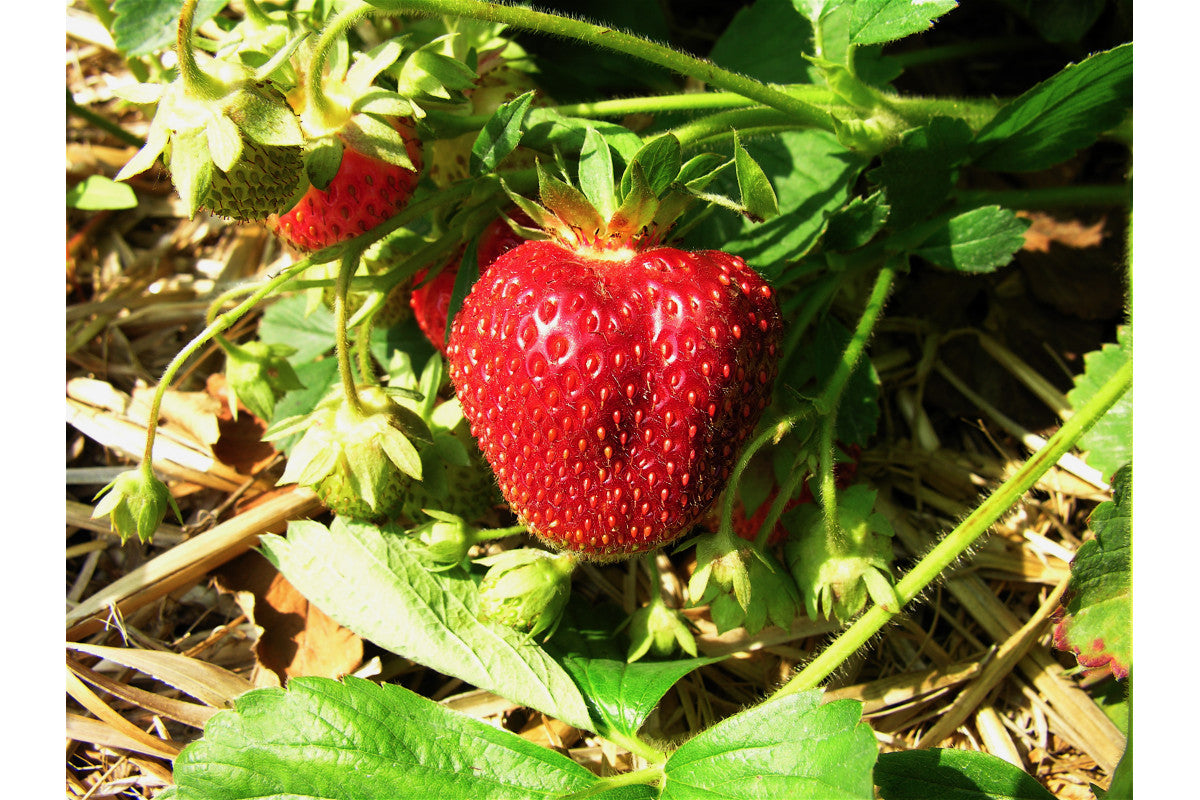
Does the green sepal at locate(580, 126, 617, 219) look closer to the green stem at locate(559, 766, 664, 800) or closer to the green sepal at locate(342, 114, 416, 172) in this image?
the green sepal at locate(342, 114, 416, 172)

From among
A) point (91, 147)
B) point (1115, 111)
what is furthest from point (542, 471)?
point (91, 147)

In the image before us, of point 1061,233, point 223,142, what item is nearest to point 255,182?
point 223,142

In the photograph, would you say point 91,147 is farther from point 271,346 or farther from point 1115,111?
point 1115,111

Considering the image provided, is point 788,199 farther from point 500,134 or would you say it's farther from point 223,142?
point 223,142

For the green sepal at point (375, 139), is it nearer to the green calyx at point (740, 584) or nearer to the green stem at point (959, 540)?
the green calyx at point (740, 584)

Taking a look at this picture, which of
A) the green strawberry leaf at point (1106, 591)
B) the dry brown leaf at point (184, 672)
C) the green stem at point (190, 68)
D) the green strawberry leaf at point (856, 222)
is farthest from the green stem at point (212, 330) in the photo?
the green strawberry leaf at point (1106, 591)

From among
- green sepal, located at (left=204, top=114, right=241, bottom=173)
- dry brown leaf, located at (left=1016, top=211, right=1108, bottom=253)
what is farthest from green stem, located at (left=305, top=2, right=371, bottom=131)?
dry brown leaf, located at (left=1016, top=211, right=1108, bottom=253)
